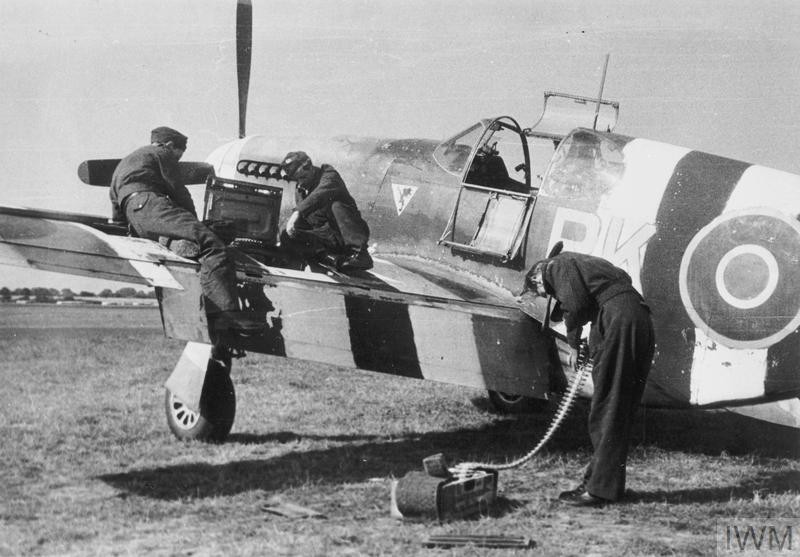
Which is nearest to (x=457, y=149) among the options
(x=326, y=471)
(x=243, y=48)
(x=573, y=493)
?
(x=326, y=471)

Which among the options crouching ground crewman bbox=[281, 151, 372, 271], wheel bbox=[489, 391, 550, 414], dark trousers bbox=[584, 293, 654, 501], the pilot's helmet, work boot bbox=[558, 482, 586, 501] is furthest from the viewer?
wheel bbox=[489, 391, 550, 414]

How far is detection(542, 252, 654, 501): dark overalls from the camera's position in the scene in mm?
5227

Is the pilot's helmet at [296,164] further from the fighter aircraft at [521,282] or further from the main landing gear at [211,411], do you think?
the main landing gear at [211,411]

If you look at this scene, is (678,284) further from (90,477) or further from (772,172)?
(90,477)

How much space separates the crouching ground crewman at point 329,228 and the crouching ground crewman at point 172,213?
0.97 meters

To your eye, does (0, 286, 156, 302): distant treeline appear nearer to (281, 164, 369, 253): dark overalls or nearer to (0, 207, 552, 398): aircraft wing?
(281, 164, 369, 253): dark overalls

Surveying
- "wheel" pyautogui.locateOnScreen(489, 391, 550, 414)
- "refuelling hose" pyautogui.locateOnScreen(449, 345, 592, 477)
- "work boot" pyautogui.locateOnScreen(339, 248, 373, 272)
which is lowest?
"wheel" pyautogui.locateOnScreen(489, 391, 550, 414)

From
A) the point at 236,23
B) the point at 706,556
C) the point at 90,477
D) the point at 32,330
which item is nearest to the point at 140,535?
the point at 90,477

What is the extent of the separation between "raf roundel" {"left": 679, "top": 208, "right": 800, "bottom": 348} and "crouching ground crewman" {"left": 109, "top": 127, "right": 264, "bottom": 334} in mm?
2922

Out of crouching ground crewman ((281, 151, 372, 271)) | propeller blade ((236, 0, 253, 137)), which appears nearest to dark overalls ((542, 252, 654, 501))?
crouching ground crewman ((281, 151, 372, 271))

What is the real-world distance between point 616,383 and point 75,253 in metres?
3.34

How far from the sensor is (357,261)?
746 centimetres

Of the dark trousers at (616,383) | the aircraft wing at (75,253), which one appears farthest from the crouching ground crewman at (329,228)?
the dark trousers at (616,383)

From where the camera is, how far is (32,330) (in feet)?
58.5
